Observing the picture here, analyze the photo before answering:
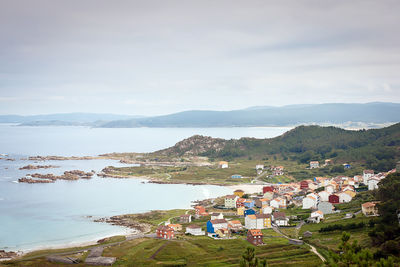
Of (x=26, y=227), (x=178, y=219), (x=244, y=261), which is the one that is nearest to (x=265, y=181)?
(x=178, y=219)

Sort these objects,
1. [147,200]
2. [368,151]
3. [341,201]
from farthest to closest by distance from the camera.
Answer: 1. [368,151]
2. [147,200]
3. [341,201]

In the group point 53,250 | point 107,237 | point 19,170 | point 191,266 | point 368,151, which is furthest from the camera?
point 19,170

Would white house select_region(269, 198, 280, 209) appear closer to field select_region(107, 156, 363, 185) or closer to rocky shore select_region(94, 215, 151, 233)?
rocky shore select_region(94, 215, 151, 233)


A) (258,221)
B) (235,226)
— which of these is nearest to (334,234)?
→ (258,221)

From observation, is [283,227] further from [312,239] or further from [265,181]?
[265,181]

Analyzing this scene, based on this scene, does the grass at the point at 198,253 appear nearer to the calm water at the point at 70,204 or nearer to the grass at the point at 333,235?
the grass at the point at 333,235

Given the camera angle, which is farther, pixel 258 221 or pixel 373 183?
pixel 373 183

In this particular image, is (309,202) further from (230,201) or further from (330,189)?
(230,201)
